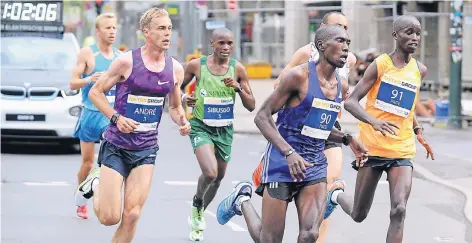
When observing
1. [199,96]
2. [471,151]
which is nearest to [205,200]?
[199,96]

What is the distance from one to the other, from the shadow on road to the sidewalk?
5.24 m

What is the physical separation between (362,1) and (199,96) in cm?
2886

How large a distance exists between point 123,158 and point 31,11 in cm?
1192

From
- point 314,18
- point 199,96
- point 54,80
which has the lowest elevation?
point 314,18

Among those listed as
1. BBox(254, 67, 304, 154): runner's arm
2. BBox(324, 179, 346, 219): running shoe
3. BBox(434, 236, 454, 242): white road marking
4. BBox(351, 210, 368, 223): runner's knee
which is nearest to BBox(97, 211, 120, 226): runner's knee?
BBox(254, 67, 304, 154): runner's arm

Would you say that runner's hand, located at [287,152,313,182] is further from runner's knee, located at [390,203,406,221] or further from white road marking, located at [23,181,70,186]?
white road marking, located at [23,181,70,186]

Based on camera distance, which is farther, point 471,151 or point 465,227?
point 471,151

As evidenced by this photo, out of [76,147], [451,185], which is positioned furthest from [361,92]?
[76,147]

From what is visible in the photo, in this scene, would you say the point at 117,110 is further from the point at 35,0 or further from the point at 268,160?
the point at 35,0

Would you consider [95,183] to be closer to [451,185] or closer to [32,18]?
[451,185]

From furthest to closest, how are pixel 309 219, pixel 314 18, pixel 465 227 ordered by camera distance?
pixel 314 18, pixel 465 227, pixel 309 219

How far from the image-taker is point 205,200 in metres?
10.8

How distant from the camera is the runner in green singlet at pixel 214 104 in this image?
10539 mm

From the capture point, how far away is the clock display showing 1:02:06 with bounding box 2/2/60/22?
19.8m
